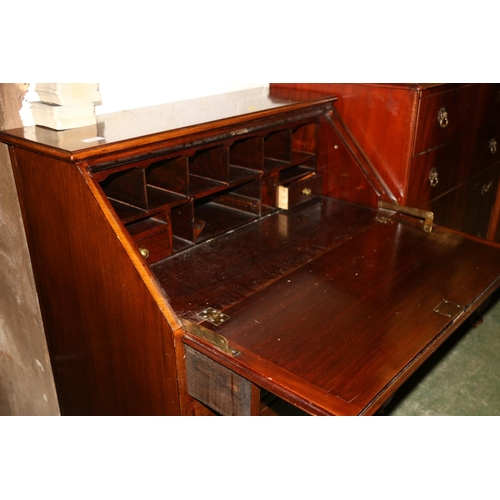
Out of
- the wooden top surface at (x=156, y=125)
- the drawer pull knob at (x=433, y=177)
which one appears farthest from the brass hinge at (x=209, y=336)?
the drawer pull knob at (x=433, y=177)

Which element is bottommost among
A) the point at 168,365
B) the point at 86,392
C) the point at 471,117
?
the point at 86,392

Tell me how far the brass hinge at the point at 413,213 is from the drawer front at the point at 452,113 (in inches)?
9.4

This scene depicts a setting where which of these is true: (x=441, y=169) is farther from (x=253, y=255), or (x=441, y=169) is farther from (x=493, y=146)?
(x=253, y=255)

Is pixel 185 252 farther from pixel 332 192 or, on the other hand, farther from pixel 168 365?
pixel 332 192

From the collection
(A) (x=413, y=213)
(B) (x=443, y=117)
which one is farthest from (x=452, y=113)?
(A) (x=413, y=213)

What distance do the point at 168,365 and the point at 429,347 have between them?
70 centimetres

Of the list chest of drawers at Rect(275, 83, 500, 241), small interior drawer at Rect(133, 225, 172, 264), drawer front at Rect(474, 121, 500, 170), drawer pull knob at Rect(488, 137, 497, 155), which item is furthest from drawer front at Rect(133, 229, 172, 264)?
drawer pull knob at Rect(488, 137, 497, 155)

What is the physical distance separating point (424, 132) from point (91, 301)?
1439 mm

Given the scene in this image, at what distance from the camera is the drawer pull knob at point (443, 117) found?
2275 millimetres

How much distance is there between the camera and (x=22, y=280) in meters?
2.05

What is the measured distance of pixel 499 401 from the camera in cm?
265

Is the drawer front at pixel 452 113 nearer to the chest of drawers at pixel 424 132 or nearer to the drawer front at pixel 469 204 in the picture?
the chest of drawers at pixel 424 132

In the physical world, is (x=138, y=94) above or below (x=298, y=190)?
above
